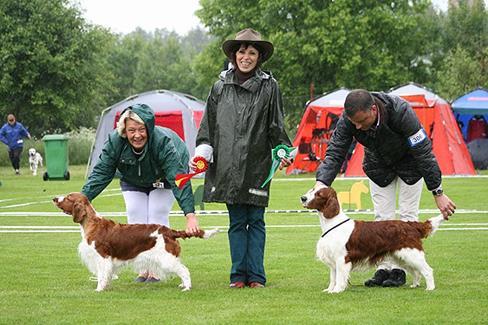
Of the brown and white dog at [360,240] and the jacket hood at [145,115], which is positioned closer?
the brown and white dog at [360,240]

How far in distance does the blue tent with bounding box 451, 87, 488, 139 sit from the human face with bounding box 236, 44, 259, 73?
21.6 m

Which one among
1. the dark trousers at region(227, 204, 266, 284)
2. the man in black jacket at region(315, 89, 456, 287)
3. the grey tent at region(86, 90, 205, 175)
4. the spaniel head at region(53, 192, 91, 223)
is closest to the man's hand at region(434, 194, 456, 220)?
the man in black jacket at region(315, 89, 456, 287)

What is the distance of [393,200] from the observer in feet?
25.3

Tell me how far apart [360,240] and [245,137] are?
3.80 ft

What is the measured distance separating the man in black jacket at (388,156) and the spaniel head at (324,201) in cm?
12

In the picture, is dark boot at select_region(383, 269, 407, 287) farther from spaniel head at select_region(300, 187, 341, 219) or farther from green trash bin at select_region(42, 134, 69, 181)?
green trash bin at select_region(42, 134, 69, 181)

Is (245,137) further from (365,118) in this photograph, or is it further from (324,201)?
(365,118)

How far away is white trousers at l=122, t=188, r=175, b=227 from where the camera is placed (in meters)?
8.01

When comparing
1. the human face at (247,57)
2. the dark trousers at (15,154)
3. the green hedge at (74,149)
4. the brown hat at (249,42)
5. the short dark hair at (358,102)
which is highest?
the brown hat at (249,42)

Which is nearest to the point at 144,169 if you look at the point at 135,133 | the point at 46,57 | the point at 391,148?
the point at 135,133

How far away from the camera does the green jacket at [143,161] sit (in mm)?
7660

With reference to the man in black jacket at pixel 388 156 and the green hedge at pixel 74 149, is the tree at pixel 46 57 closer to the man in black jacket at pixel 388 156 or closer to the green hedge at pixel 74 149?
the green hedge at pixel 74 149

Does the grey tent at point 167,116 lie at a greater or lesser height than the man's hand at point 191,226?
lesser

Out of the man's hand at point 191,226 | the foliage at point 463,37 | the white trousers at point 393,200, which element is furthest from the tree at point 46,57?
the white trousers at point 393,200
